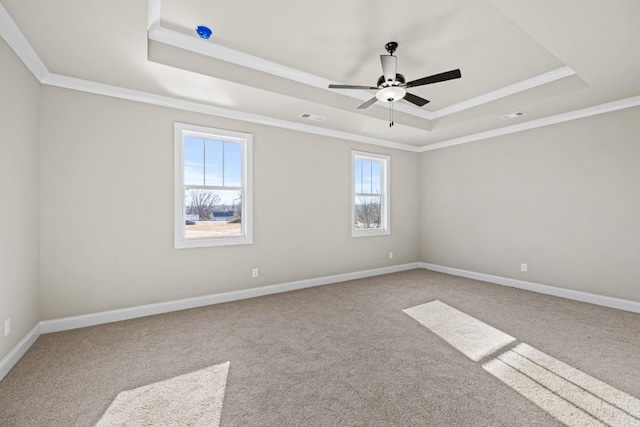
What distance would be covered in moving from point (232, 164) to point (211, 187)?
0.47m

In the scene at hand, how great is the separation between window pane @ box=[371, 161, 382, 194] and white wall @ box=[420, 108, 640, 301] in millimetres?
1212

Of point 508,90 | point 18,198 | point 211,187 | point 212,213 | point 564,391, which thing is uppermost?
point 508,90

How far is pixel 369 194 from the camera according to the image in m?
5.82

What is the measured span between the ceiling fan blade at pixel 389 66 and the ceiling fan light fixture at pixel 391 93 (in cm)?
8

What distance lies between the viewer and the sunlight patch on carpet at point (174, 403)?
1820 mm

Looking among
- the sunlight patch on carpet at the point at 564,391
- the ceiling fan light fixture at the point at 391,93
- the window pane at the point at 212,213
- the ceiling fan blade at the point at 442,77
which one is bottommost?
the sunlight patch on carpet at the point at 564,391

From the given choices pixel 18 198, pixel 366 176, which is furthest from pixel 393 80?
pixel 18 198

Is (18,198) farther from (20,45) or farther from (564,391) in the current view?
(564,391)

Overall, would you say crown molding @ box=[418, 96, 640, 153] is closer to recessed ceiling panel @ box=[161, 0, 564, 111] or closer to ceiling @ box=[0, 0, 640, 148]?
ceiling @ box=[0, 0, 640, 148]

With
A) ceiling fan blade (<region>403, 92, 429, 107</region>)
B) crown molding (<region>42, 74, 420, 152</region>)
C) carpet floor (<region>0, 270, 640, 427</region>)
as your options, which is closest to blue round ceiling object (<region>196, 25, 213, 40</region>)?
crown molding (<region>42, 74, 420, 152</region>)

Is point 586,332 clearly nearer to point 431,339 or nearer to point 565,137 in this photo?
point 431,339

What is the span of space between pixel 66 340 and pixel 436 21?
4.59 metres

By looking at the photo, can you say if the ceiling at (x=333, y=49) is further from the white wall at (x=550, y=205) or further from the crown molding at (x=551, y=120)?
the white wall at (x=550, y=205)

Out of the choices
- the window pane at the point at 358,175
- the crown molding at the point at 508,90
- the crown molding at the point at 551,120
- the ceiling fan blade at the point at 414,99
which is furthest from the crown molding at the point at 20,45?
the crown molding at the point at 551,120
